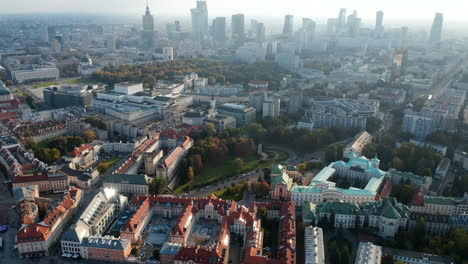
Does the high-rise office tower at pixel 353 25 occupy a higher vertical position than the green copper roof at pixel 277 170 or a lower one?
higher

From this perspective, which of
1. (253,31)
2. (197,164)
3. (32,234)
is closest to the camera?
(32,234)

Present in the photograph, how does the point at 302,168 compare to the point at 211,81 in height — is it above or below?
below

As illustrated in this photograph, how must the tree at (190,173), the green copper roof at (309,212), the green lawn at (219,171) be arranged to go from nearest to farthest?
the green copper roof at (309,212), the green lawn at (219,171), the tree at (190,173)

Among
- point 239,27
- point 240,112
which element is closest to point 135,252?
point 240,112

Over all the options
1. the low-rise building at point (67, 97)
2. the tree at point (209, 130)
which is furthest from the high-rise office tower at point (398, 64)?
the low-rise building at point (67, 97)

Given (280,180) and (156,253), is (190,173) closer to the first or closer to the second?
(280,180)

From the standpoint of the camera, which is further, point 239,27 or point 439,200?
point 239,27

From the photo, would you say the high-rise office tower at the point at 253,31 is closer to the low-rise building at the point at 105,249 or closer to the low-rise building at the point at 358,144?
the low-rise building at the point at 358,144

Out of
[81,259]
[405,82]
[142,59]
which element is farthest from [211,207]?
[142,59]
